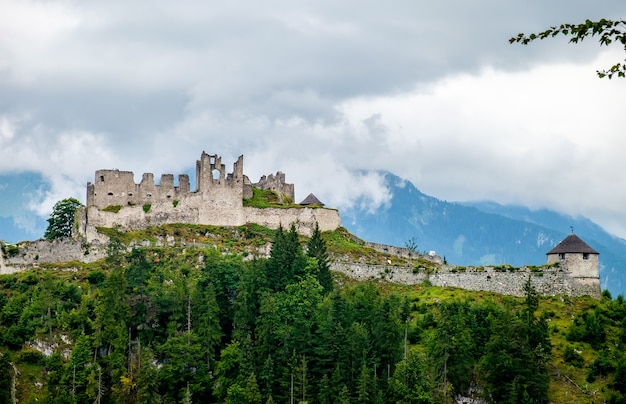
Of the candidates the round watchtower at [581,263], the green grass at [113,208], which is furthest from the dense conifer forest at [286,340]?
the green grass at [113,208]

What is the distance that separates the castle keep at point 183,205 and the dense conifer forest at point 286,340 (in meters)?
11.4

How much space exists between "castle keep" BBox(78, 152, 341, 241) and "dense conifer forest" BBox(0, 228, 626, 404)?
1138 cm

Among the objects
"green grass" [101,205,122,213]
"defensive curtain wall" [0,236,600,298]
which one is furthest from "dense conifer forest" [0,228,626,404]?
"green grass" [101,205,122,213]

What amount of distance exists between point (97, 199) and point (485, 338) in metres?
48.9

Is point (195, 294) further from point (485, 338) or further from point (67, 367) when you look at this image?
point (485, 338)

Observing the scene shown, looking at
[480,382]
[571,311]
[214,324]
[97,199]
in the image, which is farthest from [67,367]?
[571,311]

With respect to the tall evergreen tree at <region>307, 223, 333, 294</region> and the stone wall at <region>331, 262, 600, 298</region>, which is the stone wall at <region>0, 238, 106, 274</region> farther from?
the stone wall at <region>331, 262, 600, 298</region>

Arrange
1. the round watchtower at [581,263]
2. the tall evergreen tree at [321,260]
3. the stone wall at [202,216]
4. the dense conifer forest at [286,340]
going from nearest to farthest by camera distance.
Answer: the dense conifer forest at [286,340]
the round watchtower at [581,263]
the tall evergreen tree at [321,260]
the stone wall at [202,216]

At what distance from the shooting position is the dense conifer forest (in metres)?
80.1

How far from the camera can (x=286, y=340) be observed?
275ft

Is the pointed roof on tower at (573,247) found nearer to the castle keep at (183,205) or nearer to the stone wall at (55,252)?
the castle keep at (183,205)

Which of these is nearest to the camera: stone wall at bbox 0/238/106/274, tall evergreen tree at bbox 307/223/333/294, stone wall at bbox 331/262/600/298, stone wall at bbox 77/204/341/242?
stone wall at bbox 331/262/600/298

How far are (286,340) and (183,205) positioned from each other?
32137 mm

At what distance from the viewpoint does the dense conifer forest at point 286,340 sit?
80.1 meters
